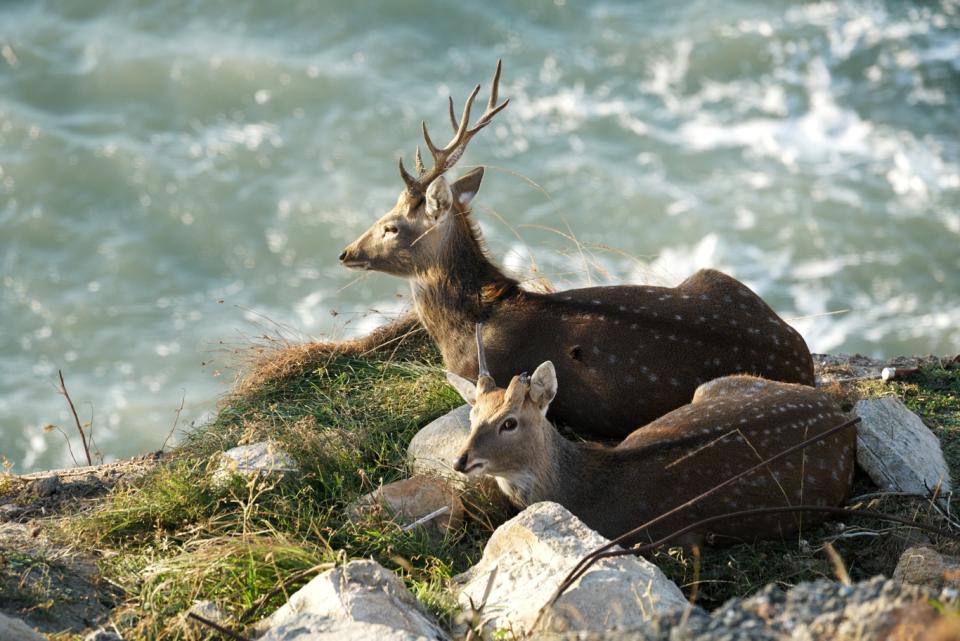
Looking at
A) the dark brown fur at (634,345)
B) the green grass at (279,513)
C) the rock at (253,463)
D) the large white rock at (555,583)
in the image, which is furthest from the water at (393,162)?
the large white rock at (555,583)

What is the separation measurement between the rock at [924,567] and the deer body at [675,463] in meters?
0.58

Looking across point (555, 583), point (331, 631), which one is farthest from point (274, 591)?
point (555, 583)

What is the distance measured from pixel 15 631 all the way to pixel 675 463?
9.37ft

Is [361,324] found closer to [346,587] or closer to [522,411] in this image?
[522,411]

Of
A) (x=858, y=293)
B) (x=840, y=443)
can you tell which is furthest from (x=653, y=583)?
(x=858, y=293)

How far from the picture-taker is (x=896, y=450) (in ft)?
19.6

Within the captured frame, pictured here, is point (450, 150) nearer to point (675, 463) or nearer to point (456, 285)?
point (456, 285)

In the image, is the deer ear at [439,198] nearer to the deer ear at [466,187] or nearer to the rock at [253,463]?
the deer ear at [466,187]

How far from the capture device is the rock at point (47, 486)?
663cm

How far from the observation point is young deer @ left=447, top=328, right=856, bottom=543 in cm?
553

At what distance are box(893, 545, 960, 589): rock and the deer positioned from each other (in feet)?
5.52

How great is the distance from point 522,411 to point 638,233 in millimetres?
11339

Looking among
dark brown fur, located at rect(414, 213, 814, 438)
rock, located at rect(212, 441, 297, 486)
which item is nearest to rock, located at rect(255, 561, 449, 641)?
rock, located at rect(212, 441, 297, 486)

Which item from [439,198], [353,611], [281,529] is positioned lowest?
[281,529]
